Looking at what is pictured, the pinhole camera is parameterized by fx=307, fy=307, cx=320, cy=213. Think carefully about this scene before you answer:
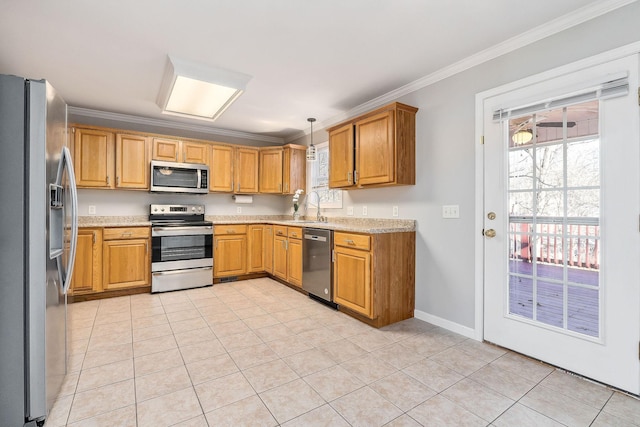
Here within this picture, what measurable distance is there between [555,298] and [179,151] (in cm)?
457

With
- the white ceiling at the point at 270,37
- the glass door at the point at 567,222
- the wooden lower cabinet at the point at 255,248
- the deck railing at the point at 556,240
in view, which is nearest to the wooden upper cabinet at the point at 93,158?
the white ceiling at the point at 270,37

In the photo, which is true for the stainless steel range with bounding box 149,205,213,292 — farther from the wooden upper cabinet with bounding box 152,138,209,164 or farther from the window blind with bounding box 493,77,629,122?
the window blind with bounding box 493,77,629,122

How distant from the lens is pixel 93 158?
390 cm

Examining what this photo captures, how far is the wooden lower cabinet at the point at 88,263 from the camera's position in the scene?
3557 millimetres

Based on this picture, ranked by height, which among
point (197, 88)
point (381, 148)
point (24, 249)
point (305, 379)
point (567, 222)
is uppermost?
point (197, 88)

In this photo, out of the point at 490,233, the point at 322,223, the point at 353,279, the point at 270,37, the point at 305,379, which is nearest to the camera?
the point at 305,379

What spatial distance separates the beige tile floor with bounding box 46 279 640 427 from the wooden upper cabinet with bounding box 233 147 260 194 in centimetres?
241

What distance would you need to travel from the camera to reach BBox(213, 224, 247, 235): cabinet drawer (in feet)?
14.6

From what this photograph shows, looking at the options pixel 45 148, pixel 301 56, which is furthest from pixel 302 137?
pixel 45 148

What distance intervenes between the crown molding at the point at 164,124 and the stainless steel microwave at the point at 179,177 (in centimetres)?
75

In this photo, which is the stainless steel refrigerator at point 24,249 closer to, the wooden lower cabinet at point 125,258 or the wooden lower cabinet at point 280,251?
the wooden lower cabinet at point 125,258

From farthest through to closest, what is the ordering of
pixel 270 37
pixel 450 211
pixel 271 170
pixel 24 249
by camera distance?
pixel 271 170
pixel 450 211
pixel 270 37
pixel 24 249

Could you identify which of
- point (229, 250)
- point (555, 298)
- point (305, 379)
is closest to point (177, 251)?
point (229, 250)

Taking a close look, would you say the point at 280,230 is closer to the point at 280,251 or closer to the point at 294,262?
the point at 280,251
